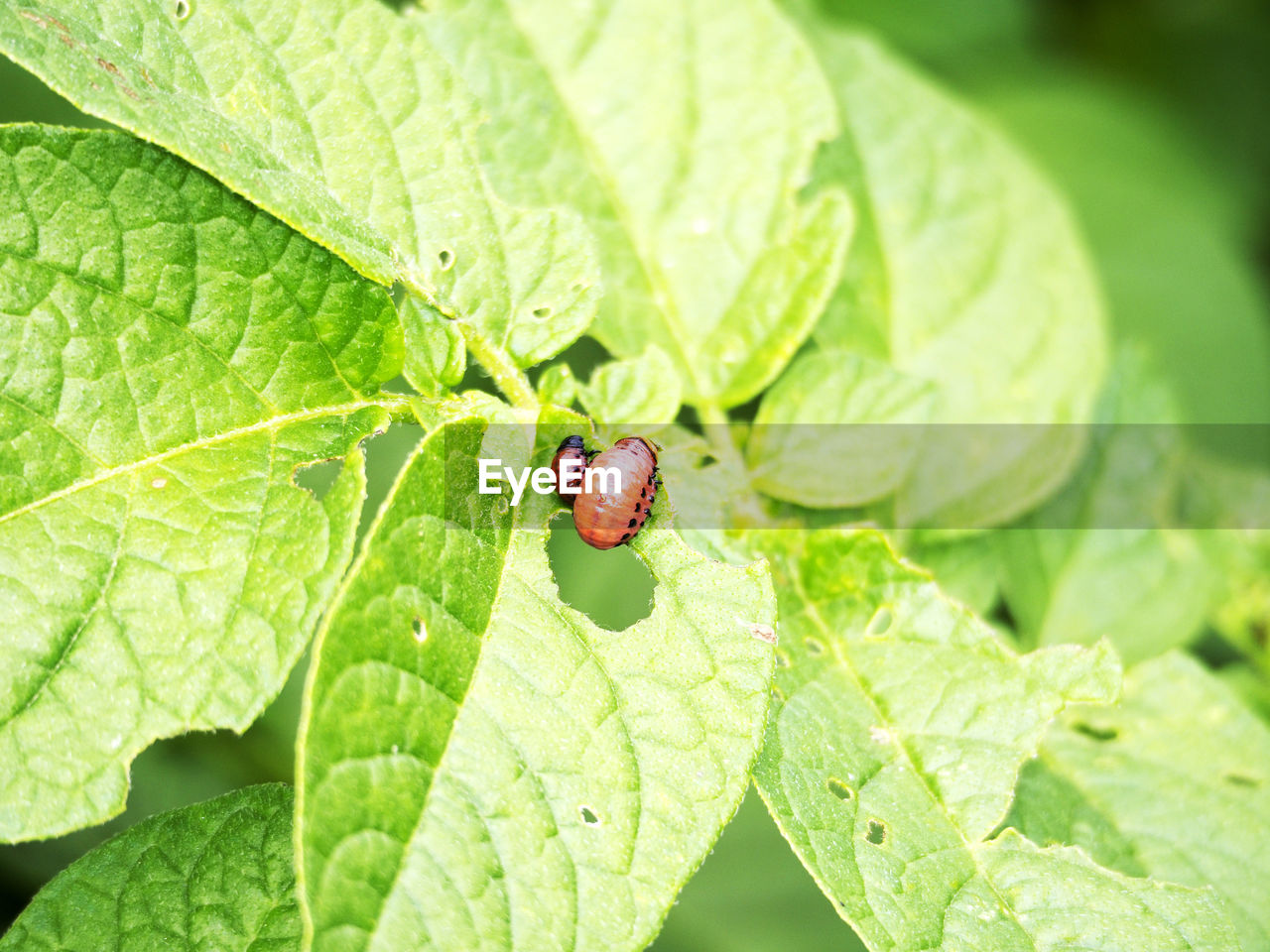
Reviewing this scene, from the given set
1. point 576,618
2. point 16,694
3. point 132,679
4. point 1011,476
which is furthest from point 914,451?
point 16,694

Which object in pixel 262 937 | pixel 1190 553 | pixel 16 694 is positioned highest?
pixel 1190 553

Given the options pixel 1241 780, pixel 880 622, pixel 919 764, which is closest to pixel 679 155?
pixel 880 622

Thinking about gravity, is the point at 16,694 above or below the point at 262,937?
above

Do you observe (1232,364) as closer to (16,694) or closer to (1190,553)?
(1190,553)

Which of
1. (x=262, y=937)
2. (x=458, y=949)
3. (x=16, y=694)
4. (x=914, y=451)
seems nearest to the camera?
(x=458, y=949)

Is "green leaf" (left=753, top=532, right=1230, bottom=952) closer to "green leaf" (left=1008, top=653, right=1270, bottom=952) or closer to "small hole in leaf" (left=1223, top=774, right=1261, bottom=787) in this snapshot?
"green leaf" (left=1008, top=653, right=1270, bottom=952)

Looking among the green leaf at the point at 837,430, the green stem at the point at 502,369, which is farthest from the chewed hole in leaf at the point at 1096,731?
the green stem at the point at 502,369

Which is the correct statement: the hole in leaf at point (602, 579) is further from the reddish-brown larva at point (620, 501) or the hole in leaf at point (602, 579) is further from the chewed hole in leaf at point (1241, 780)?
the chewed hole in leaf at point (1241, 780)
